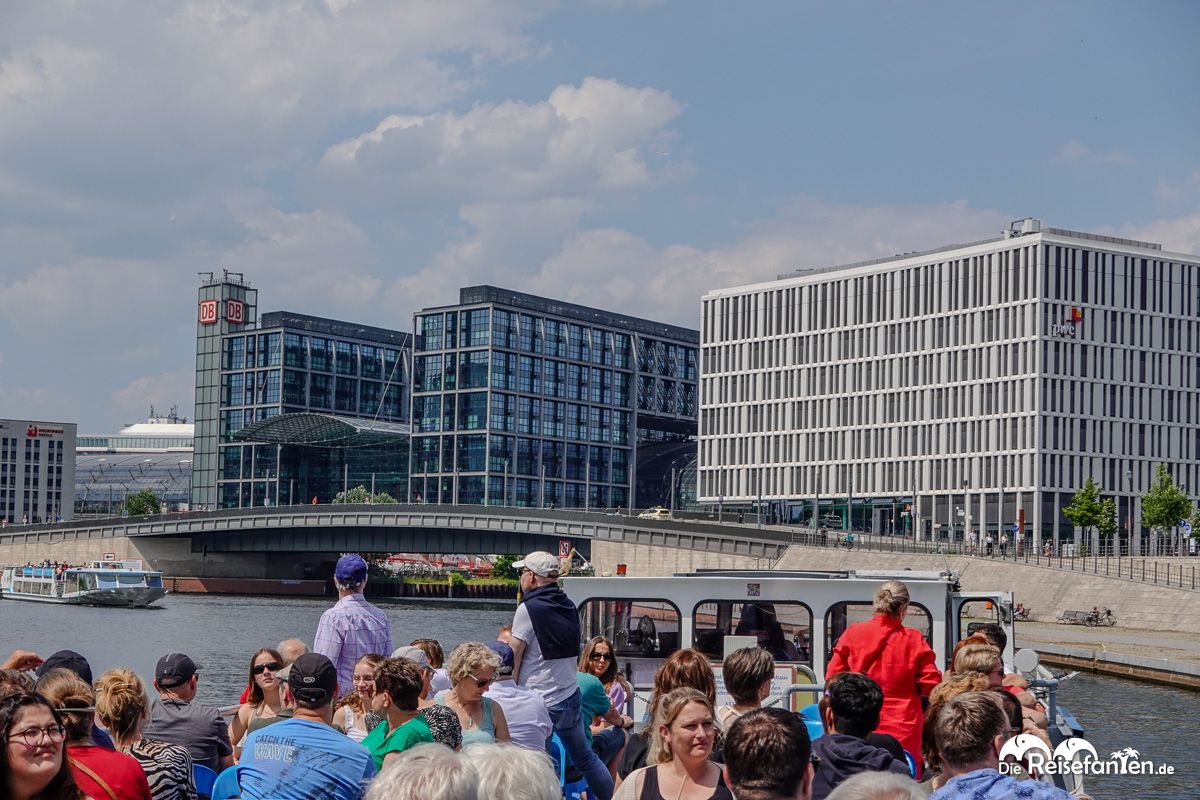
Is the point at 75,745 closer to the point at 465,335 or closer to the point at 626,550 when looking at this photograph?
the point at 626,550

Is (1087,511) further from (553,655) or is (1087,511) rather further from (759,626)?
(553,655)

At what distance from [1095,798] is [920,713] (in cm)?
1154

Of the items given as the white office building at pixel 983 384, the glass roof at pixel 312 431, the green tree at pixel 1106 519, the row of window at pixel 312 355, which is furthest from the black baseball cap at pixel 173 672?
the row of window at pixel 312 355

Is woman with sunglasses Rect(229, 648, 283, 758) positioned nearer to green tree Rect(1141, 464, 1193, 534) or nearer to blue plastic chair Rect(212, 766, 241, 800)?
blue plastic chair Rect(212, 766, 241, 800)

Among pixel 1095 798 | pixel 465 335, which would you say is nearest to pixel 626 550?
pixel 465 335

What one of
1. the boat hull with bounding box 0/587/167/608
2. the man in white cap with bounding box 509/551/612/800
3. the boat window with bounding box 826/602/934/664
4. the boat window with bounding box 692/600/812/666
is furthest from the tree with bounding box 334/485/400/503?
the man in white cap with bounding box 509/551/612/800

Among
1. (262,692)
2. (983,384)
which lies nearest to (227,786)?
(262,692)

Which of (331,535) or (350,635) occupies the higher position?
(350,635)

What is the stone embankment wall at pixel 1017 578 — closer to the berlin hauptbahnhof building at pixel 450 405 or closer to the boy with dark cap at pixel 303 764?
the boy with dark cap at pixel 303 764

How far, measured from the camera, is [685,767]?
6.95 metres

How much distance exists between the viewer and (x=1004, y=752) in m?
6.85

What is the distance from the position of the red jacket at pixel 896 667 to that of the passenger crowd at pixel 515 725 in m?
0.01

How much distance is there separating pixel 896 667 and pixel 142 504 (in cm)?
16092

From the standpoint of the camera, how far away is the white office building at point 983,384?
351 ft
